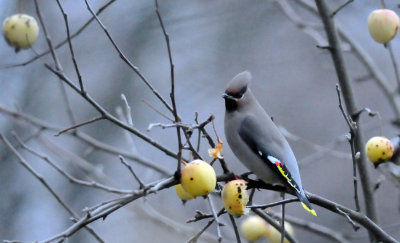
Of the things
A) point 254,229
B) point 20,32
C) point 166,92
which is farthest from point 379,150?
point 166,92

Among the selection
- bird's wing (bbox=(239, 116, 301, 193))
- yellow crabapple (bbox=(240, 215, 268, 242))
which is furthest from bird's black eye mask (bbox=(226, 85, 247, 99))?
yellow crabapple (bbox=(240, 215, 268, 242))

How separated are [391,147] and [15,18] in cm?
168

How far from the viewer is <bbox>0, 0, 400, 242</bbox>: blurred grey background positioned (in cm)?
714

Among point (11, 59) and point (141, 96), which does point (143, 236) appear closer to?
point (141, 96)

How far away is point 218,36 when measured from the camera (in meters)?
9.23

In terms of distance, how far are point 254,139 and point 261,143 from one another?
3 cm

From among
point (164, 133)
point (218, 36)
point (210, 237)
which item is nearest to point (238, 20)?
point (218, 36)

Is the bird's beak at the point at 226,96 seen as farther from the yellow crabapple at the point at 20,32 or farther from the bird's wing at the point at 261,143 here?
the yellow crabapple at the point at 20,32

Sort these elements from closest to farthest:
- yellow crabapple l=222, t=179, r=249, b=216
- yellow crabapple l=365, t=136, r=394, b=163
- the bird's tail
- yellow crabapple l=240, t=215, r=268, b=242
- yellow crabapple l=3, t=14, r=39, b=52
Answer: yellow crabapple l=222, t=179, r=249, b=216 → the bird's tail → yellow crabapple l=365, t=136, r=394, b=163 → yellow crabapple l=3, t=14, r=39, b=52 → yellow crabapple l=240, t=215, r=268, b=242

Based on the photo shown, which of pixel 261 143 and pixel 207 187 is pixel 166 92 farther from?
pixel 207 187

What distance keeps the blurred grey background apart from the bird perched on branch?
318 centimetres

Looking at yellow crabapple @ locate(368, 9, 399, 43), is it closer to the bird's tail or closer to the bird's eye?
the bird's eye

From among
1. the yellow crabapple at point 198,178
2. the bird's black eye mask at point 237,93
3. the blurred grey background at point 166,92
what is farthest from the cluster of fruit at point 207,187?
the blurred grey background at point 166,92

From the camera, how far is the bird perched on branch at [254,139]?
120 inches
